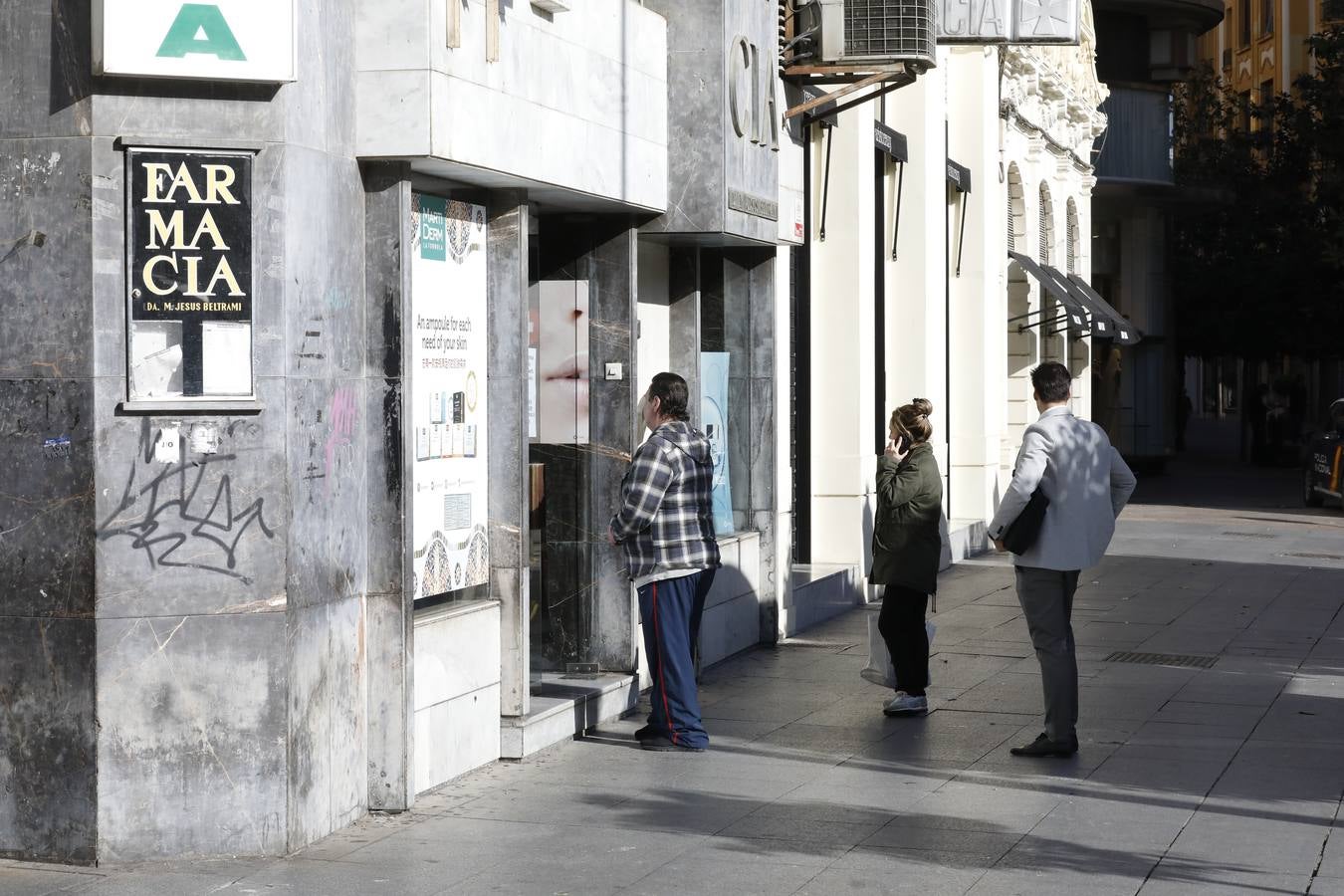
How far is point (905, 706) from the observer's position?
32.2ft

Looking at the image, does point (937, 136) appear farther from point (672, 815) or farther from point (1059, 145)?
point (672, 815)

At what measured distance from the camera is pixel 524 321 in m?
8.71

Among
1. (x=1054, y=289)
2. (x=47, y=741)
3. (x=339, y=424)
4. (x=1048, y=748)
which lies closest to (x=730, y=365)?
(x=1048, y=748)

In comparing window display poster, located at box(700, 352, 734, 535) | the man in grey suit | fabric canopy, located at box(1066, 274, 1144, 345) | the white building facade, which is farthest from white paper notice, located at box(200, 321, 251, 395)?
fabric canopy, located at box(1066, 274, 1144, 345)

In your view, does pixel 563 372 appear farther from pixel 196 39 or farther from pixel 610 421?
pixel 196 39

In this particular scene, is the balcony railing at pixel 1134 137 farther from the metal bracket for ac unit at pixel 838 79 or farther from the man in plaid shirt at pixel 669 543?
the man in plaid shirt at pixel 669 543

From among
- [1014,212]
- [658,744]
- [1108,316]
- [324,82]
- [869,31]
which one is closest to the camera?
[324,82]

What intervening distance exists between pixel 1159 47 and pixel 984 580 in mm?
25520

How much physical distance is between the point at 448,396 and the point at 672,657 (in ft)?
5.40

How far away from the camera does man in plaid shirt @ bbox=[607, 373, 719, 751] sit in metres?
8.70

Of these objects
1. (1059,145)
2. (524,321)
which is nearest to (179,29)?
(524,321)

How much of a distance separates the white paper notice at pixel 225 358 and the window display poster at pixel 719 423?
5.42m

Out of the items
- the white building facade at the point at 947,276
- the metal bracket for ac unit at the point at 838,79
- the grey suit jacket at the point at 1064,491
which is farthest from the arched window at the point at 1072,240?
the grey suit jacket at the point at 1064,491

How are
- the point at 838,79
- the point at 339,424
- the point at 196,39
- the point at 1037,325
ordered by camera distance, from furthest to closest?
the point at 1037,325, the point at 838,79, the point at 339,424, the point at 196,39
